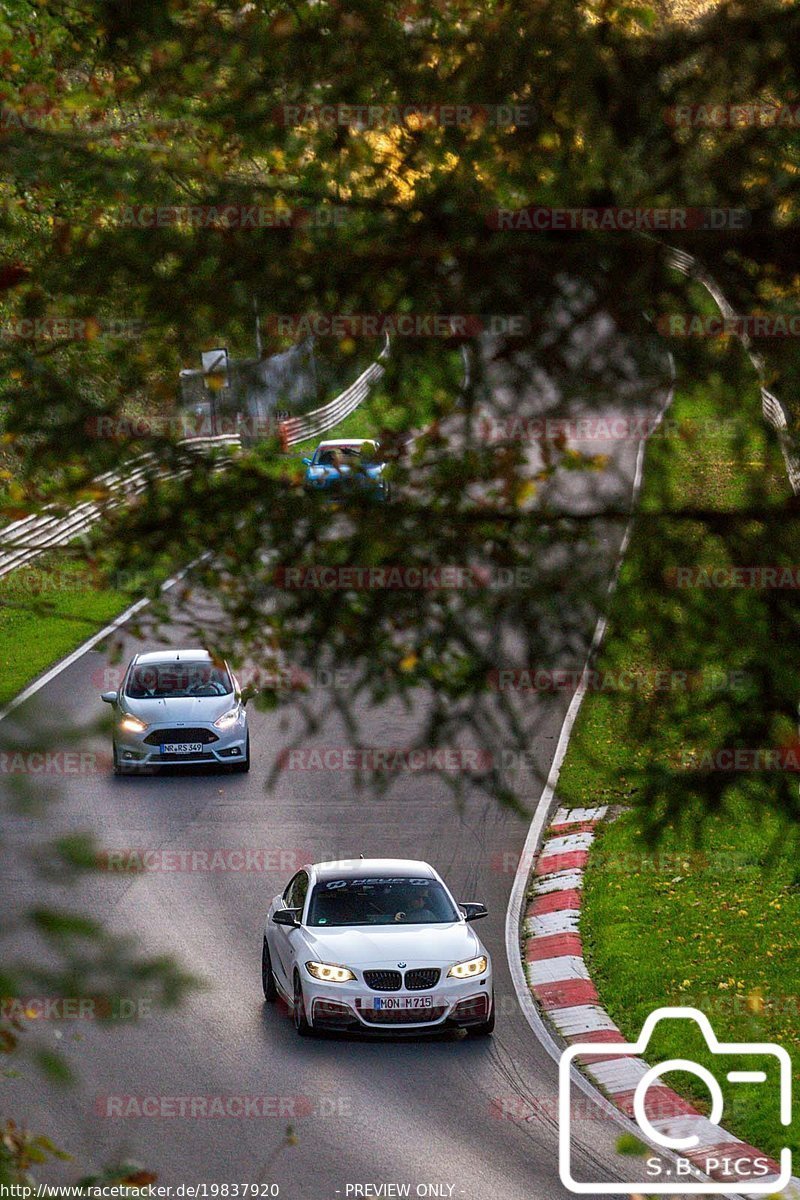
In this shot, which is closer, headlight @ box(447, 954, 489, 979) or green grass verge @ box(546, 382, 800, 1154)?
green grass verge @ box(546, 382, 800, 1154)

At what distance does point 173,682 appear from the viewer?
23.1m

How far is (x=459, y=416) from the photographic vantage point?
7.00 m

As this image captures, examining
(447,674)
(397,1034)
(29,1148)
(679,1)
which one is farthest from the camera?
(397,1034)

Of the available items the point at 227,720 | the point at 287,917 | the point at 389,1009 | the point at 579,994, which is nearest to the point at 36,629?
the point at 227,720

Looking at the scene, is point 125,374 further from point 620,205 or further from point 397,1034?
point 397,1034

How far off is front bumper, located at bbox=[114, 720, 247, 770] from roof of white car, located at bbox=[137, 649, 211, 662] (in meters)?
1.10

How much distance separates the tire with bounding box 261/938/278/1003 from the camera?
14945 mm

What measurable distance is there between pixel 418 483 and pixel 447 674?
2.86ft

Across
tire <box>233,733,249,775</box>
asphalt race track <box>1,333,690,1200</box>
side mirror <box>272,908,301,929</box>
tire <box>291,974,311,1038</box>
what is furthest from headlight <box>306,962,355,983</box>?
tire <box>233,733,249,775</box>

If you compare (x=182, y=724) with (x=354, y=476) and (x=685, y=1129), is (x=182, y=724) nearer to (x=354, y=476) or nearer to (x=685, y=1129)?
(x=685, y=1129)

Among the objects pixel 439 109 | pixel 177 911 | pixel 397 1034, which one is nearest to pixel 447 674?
pixel 439 109

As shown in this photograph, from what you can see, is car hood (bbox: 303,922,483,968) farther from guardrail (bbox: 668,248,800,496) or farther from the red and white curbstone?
guardrail (bbox: 668,248,800,496)

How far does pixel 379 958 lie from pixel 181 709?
30.4ft

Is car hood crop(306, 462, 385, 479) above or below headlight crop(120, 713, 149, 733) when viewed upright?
above
